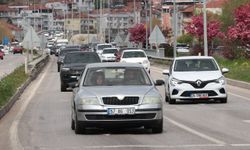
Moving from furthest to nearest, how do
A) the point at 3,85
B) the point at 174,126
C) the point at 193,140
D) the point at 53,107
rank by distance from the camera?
the point at 3,85
the point at 53,107
the point at 174,126
the point at 193,140

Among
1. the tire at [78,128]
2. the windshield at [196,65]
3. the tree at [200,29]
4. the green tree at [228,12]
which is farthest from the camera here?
the green tree at [228,12]

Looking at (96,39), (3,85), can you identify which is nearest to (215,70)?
(3,85)

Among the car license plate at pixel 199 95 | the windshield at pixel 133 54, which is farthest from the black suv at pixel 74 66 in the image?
the windshield at pixel 133 54

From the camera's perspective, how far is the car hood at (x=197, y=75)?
78.2ft

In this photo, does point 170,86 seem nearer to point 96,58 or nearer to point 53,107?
point 53,107

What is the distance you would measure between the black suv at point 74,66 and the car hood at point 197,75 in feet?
24.3

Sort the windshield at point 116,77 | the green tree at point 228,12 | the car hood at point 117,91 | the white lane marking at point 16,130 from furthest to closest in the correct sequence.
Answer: the green tree at point 228,12 < the windshield at point 116,77 < the car hood at point 117,91 < the white lane marking at point 16,130

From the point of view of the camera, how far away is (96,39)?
160 metres

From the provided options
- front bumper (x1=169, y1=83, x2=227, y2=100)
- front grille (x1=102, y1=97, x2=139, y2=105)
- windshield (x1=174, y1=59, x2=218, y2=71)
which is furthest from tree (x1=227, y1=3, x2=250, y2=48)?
front grille (x1=102, y1=97, x2=139, y2=105)

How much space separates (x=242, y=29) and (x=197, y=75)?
2590 centimetres

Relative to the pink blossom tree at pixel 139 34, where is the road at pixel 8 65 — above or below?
below

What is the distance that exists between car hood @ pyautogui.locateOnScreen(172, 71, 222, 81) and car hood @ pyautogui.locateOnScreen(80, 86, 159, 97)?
330 inches

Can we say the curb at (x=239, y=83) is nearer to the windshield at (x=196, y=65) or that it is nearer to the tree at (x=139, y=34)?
the windshield at (x=196, y=65)

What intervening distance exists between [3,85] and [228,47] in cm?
2815
